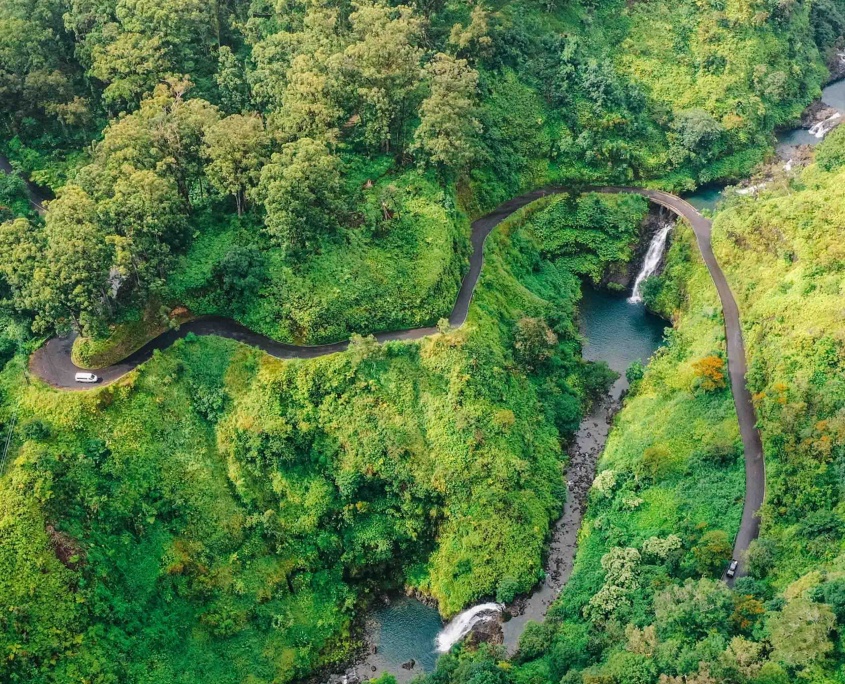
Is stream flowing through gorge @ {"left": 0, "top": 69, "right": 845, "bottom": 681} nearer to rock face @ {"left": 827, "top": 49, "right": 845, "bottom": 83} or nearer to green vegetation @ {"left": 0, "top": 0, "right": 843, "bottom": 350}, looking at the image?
green vegetation @ {"left": 0, "top": 0, "right": 843, "bottom": 350}

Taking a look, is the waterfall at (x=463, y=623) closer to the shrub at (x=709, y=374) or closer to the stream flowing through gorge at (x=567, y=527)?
the stream flowing through gorge at (x=567, y=527)

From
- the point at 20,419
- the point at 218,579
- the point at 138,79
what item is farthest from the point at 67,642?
→ the point at 138,79

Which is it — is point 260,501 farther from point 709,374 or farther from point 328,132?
point 709,374

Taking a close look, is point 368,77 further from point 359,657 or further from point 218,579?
point 359,657

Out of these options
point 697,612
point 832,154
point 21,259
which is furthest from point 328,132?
point 832,154

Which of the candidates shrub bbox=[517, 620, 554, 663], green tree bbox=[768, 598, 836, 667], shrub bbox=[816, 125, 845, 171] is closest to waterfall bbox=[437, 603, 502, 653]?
shrub bbox=[517, 620, 554, 663]
